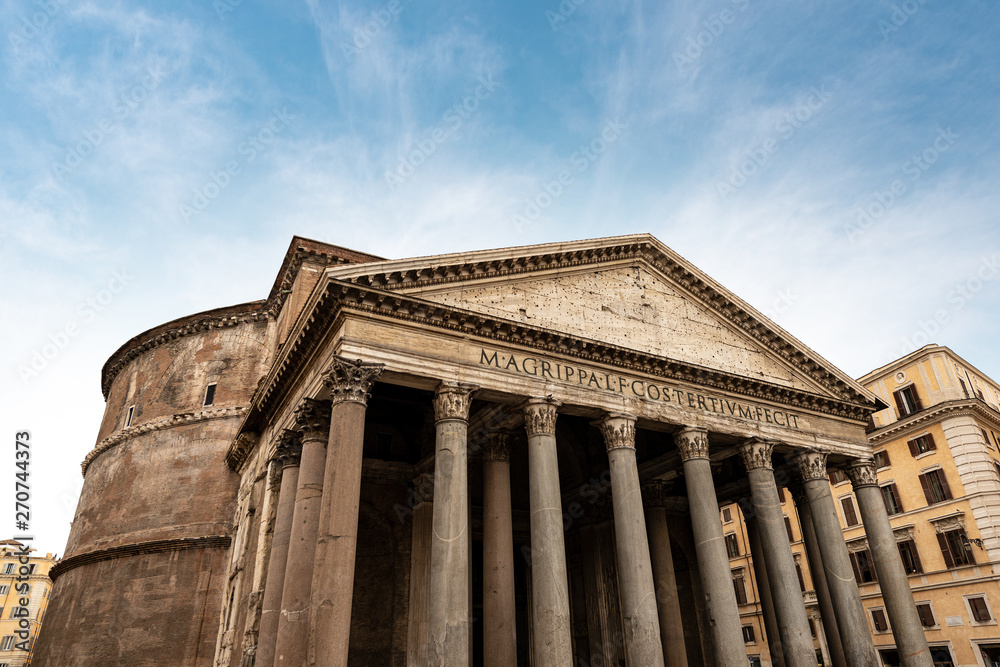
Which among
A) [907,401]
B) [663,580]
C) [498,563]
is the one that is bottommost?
[498,563]

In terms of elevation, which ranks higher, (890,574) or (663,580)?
(663,580)

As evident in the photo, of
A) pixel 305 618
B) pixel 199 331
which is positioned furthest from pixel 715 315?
pixel 199 331

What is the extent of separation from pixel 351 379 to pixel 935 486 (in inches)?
926

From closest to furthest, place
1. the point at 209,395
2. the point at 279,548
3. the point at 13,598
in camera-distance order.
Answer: the point at 279,548
the point at 209,395
the point at 13,598

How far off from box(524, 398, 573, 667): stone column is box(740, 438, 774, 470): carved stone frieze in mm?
5195

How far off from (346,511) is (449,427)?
218 cm

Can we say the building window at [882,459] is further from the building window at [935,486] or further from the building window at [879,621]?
the building window at [879,621]

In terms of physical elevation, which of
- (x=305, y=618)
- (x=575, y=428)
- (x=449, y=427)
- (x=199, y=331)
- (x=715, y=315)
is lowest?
(x=305, y=618)

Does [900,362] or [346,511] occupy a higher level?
[900,362]

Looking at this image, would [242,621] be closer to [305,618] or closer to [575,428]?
[305,618]

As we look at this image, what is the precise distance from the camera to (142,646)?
55.2 ft

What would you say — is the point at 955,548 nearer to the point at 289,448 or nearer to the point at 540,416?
the point at 540,416

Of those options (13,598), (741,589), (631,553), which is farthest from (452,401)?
(13,598)

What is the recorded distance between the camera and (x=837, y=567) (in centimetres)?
1383
